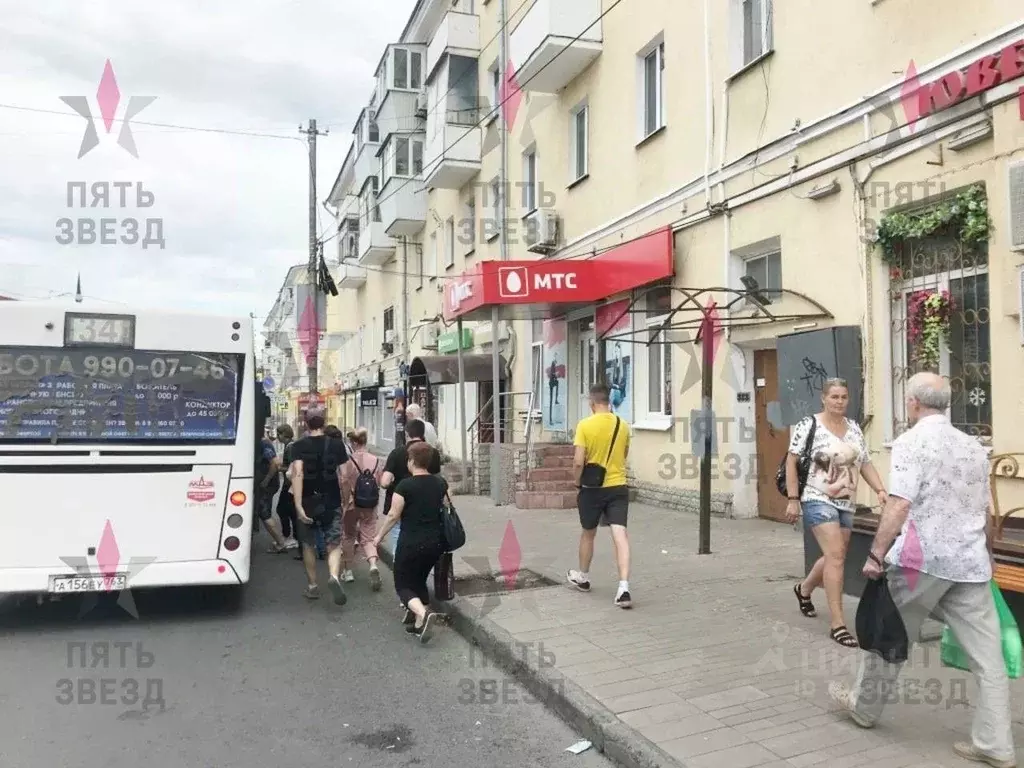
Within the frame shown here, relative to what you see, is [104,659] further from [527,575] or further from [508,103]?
[508,103]

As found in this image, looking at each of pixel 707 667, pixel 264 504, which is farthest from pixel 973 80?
pixel 264 504

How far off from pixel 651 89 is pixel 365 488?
26.0 ft

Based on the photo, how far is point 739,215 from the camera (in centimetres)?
1023

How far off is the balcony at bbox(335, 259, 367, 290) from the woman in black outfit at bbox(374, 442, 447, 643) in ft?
91.0

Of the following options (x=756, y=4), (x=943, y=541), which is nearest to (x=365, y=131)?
(x=756, y=4)

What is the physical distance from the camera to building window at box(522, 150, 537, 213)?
55.9 ft

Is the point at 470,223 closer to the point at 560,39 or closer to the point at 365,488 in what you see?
the point at 560,39

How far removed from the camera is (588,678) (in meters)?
4.87

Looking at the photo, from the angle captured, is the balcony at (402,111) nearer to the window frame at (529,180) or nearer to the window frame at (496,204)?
the window frame at (496,204)

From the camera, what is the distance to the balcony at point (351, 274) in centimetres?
3388

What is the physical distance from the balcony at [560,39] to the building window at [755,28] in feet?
12.5

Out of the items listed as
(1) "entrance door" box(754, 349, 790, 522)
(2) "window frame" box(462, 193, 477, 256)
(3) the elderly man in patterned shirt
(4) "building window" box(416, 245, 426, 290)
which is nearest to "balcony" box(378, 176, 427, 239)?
(4) "building window" box(416, 245, 426, 290)

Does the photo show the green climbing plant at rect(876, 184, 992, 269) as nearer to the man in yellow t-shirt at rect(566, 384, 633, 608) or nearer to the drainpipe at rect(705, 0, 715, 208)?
the drainpipe at rect(705, 0, 715, 208)

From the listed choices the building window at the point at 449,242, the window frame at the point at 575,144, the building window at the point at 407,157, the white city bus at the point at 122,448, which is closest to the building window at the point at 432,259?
the building window at the point at 449,242
